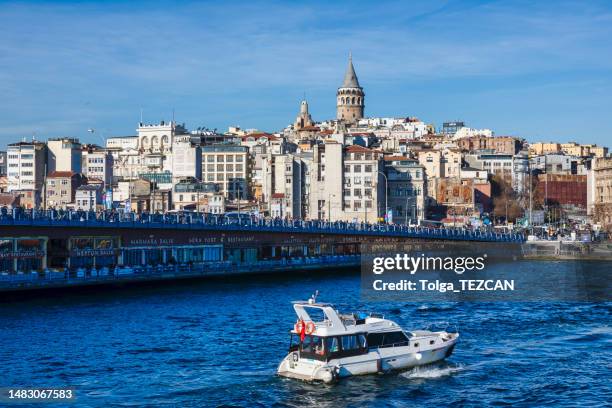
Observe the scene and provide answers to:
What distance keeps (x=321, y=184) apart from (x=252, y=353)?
107 m

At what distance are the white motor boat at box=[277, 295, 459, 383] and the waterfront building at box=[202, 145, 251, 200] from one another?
426 ft

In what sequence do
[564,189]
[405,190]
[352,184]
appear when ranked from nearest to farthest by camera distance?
[352,184]
[405,190]
[564,189]

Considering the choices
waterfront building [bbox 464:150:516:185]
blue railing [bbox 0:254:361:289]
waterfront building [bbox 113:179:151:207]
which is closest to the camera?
blue railing [bbox 0:254:361:289]

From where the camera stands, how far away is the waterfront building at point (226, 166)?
17100 cm

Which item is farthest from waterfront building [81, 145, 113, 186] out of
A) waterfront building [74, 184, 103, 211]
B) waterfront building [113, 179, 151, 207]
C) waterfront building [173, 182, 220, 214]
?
waterfront building [74, 184, 103, 211]

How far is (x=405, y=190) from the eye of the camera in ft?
504

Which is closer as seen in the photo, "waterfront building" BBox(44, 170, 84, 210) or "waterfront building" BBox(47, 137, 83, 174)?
"waterfront building" BBox(44, 170, 84, 210)

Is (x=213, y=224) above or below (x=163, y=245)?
above

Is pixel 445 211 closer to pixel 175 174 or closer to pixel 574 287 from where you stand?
pixel 175 174

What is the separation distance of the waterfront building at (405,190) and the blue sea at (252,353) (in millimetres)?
85861

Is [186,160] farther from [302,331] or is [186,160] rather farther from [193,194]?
[302,331]

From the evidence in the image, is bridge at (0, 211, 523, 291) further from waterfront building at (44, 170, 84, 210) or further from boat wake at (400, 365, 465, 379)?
waterfront building at (44, 170, 84, 210)

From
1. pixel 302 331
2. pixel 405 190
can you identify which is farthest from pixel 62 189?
pixel 302 331

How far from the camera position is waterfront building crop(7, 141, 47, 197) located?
174m
